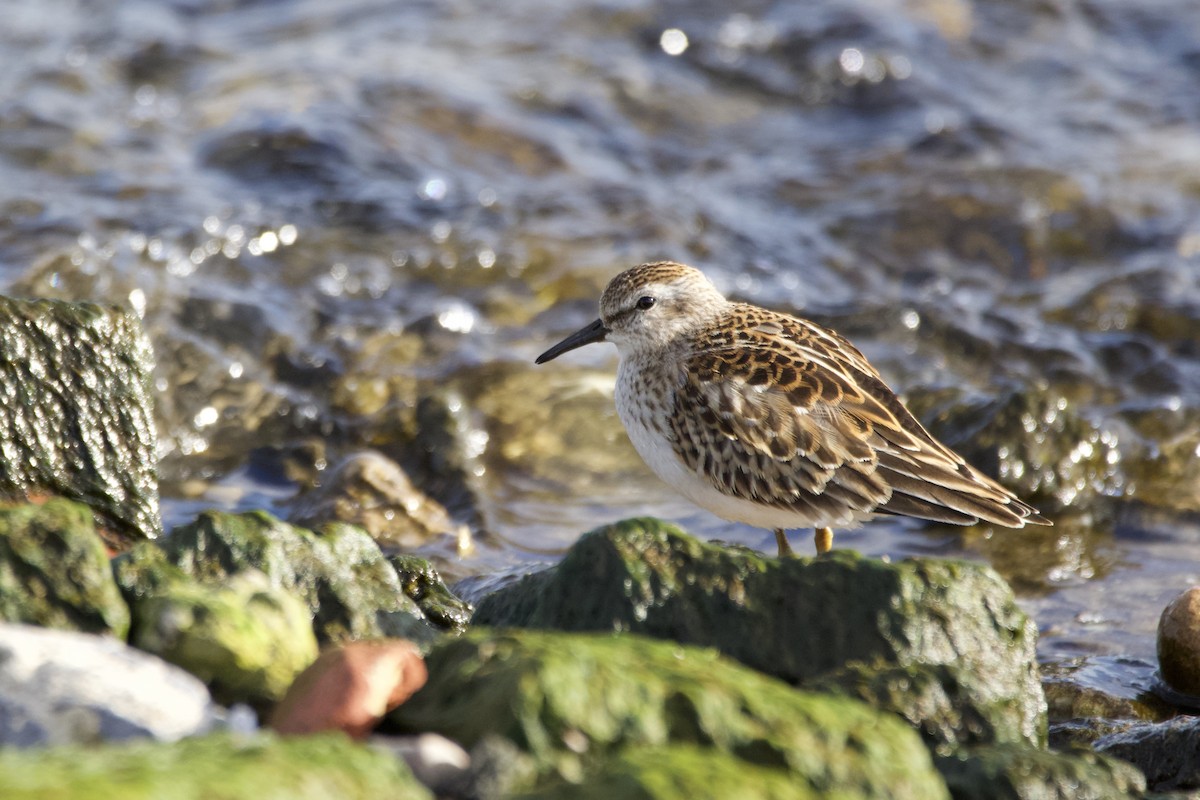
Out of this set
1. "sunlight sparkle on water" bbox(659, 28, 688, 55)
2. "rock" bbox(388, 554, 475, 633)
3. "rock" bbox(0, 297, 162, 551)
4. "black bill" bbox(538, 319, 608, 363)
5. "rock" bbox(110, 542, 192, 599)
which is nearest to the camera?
"rock" bbox(110, 542, 192, 599)

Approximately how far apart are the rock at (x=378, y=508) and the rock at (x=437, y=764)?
358 cm

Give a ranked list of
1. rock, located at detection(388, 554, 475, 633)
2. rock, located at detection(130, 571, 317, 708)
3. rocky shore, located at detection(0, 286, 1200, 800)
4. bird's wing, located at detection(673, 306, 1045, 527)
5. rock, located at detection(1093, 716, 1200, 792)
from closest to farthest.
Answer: rocky shore, located at detection(0, 286, 1200, 800) → rock, located at detection(130, 571, 317, 708) → rock, located at detection(1093, 716, 1200, 792) → rock, located at detection(388, 554, 475, 633) → bird's wing, located at detection(673, 306, 1045, 527)

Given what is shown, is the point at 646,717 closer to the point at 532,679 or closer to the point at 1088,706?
the point at 532,679

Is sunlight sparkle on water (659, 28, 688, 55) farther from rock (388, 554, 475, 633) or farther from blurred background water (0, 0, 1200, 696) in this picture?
rock (388, 554, 475, 633)

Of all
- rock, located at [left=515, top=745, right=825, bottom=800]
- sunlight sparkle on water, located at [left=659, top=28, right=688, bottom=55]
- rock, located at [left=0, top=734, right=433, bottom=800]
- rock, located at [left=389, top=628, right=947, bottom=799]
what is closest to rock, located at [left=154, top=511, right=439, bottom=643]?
rock, located at [left=389, top=628, right=947, bottom=799]

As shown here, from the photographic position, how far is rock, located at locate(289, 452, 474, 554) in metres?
7.03

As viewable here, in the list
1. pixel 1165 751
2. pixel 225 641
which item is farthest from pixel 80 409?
pixel 1165 751

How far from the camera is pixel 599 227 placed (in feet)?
34.7

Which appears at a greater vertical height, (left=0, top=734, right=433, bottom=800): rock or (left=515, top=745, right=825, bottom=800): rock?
(left=0, top=734, right=433, bottom=800): rock

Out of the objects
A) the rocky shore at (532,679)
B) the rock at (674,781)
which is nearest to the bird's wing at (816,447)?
the rocky shore at (532,679)

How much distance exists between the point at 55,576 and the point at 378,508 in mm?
3325

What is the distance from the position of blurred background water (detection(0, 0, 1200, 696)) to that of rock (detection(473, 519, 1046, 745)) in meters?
1.62

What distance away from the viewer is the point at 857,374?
6.32 meters

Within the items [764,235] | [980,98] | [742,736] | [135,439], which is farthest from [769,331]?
[980,98]
